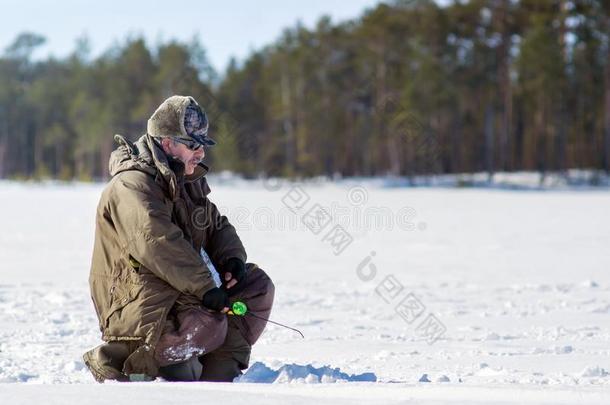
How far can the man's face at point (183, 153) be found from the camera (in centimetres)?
347

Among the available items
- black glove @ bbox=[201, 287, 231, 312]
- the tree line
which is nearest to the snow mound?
black glove @ bbox=[201, 287, 231, 312]

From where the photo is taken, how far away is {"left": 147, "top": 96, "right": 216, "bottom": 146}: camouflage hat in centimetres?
344

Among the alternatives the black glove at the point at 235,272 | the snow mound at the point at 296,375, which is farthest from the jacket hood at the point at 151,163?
the snow mound at the point at 296,375

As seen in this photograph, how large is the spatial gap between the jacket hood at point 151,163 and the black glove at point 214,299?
0.47 metres

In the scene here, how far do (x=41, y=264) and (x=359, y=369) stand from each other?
616cm

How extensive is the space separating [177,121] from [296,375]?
49.4 inches

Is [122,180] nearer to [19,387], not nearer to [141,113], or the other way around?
[19,387]

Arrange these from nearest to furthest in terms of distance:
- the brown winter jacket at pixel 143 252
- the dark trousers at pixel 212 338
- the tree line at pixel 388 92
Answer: the brown winter jacket at pixel 143 252 → the dark trousers at pixel 212 338 → the tree line at pixel 388 92

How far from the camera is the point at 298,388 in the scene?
8.97 ft

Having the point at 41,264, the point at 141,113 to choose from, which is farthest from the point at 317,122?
the point at 41,264

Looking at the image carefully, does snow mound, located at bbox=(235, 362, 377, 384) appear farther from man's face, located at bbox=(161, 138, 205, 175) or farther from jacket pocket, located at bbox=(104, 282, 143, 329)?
man's face, located at bbox=(161, 138, 205, 175)

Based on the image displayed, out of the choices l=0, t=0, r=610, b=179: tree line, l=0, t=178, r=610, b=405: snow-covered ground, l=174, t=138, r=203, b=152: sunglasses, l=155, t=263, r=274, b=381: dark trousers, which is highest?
l=0, t=0, r=610, b=179: tree line

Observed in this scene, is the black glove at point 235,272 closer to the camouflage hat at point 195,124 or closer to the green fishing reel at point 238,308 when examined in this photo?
the green fishing reel at point 238,308

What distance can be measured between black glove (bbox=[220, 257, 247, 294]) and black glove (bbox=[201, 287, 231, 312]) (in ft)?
0.88
